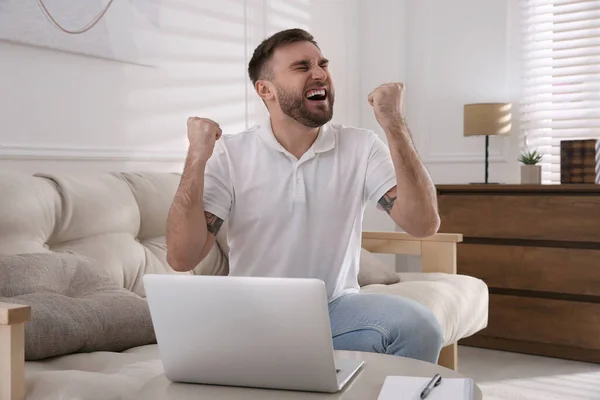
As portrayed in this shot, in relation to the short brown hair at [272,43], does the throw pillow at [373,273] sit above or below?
below

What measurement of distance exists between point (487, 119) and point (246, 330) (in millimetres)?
3100

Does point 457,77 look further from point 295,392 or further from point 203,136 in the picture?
point 295,392

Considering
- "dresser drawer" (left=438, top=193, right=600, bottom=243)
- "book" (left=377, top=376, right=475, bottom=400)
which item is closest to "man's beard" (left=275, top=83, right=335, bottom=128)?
"book" (left=377, top=376, right=475, bottom=400)

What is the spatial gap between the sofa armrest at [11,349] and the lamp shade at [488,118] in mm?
3154

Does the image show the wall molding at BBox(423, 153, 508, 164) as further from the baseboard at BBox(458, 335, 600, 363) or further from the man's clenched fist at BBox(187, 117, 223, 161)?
the man's clenched fist at BBox(187, 117, 223, 161)

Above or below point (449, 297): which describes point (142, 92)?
above

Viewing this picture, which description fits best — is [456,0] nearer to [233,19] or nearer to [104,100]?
[233,19]

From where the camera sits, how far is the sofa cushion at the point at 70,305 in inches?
62.5

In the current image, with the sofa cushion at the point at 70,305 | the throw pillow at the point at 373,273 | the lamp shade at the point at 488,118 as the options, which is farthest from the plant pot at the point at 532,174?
the sofa cushion at the point at 70,305

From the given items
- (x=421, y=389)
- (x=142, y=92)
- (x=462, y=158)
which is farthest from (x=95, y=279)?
(x=462, y=158)

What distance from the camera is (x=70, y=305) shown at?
166 cm

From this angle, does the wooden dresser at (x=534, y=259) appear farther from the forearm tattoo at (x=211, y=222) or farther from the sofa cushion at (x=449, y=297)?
the forearm tattoo at (x=211, y=222)

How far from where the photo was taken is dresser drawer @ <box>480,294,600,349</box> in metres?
3.42

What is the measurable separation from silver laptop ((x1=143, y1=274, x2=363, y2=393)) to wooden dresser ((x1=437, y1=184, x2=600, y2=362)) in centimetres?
255
